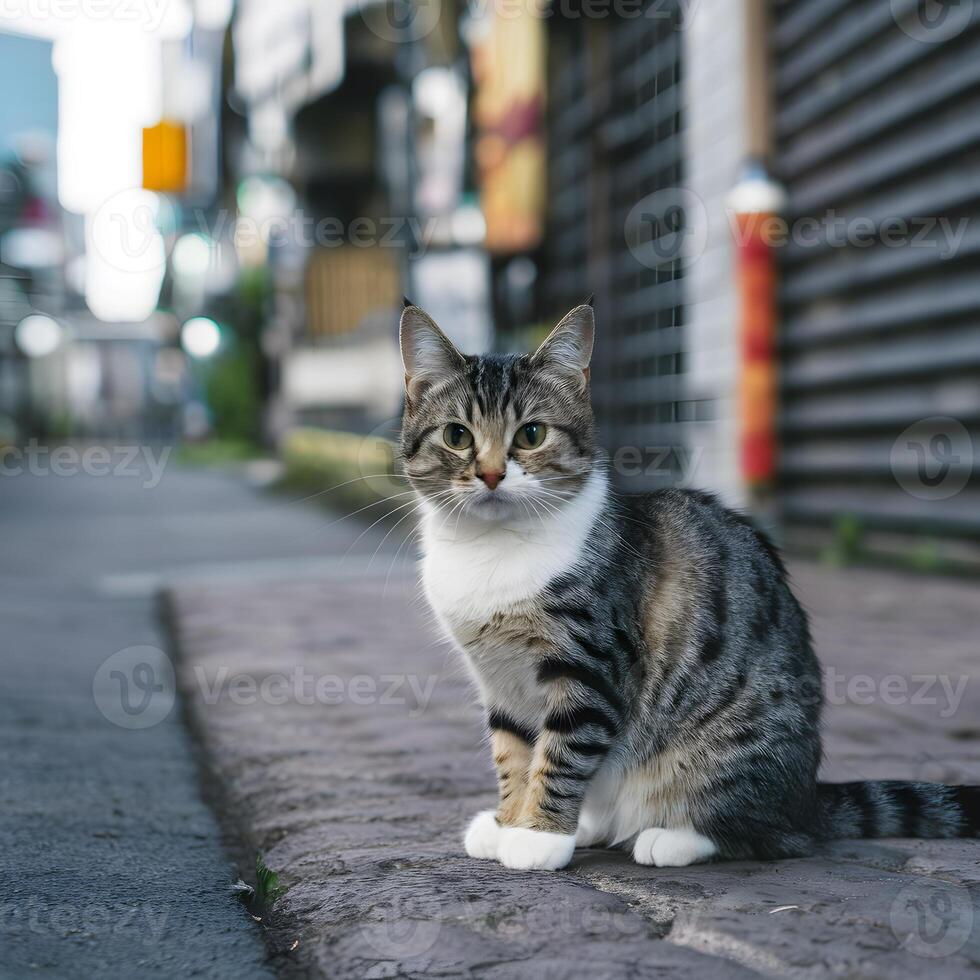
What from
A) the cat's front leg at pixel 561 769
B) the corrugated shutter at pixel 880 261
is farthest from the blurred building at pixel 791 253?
the cat's front leg at pixel 561 769

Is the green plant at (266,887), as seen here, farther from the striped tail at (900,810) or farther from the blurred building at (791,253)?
the blurred building at (791,253)

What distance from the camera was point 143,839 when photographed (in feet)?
8.63

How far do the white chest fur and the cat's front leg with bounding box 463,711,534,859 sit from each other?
24cm

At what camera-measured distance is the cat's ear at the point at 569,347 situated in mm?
2529

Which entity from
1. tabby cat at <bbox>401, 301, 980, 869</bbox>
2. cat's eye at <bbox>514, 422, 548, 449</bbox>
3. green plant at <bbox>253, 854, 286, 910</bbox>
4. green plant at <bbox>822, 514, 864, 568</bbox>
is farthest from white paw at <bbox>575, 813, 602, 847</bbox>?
green plant at <bbox>822, 514, 864, 568</bbox>

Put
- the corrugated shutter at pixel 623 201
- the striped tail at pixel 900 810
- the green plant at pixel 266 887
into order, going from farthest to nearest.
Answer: the corrugated shutter at pixel 623 201
the striped tail at pixel 900 810
the green plant at pixel 266 887

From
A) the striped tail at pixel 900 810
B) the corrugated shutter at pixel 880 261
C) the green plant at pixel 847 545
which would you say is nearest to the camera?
the striped tail at pixel 900 810

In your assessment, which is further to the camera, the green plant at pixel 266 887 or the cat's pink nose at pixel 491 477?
the cat's pink nose at pixel 491 477

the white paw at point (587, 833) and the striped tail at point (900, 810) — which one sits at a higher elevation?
the striped tail at point (900, 810)

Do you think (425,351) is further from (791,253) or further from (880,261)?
(791,253)

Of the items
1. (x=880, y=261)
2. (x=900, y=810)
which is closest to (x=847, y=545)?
(x=880, y=261)

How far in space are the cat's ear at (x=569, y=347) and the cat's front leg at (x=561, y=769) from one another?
0.67 m

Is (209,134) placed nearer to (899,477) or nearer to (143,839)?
(899,477)

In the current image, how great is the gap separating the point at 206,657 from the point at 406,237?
731 cm
